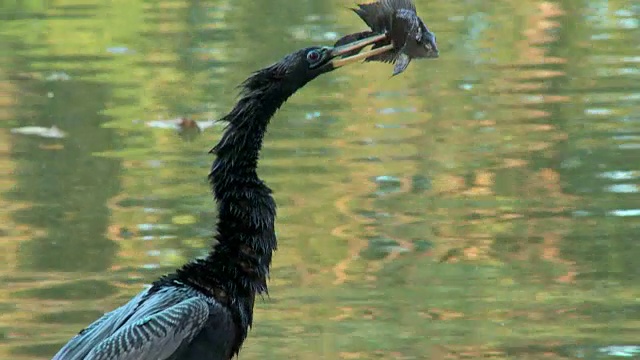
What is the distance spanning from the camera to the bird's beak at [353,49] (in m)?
6.00

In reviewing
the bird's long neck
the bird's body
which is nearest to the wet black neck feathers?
the bird's long neck

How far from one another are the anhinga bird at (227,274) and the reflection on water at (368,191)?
1.36m

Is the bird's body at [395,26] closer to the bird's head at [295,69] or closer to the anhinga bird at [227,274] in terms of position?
the anhinga bird at [227,274]

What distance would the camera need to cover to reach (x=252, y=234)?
588 cm

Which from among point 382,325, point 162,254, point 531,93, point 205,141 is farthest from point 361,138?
point 382,325

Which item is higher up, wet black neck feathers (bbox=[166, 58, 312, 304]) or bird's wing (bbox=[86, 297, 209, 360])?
wet black neck feathers (bbox=[166, 58, 312, 304])

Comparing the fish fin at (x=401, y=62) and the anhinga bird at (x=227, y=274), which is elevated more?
the fish fin at (x=401, y=62)

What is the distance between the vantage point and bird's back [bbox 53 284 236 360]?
5.38 meters

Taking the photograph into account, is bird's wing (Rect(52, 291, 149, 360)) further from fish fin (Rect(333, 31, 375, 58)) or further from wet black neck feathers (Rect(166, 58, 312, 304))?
fish fin (Rect(333, 31, 375, 58))

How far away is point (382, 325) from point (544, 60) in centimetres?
807

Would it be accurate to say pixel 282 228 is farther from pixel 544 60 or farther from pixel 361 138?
pixel 544 60

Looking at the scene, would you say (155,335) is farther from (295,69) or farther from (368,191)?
(368,191)

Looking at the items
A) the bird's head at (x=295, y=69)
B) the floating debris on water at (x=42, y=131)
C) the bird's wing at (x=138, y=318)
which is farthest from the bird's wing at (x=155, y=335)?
the floating debris on water at (x=42, y=131)

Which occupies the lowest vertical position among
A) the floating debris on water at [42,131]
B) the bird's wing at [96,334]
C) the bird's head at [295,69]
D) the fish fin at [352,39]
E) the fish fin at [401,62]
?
the floating debris on water at [42,131]
